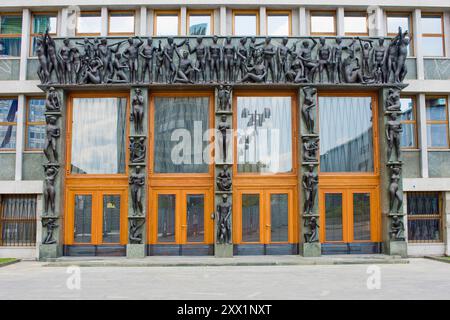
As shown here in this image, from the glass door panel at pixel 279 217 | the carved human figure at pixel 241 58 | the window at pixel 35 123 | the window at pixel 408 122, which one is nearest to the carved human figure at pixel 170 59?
the carved human figure at pixel 241 58

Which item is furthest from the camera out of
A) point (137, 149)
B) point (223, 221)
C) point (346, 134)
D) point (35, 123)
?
point (35, 123)

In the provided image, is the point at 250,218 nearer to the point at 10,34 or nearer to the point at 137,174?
the point at 137,174

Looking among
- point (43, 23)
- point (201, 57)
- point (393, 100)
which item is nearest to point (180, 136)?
point (201, 57)

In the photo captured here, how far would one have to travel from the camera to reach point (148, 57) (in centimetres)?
2080

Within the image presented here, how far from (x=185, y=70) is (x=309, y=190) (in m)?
6.84

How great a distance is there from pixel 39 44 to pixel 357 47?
1278 centimetres

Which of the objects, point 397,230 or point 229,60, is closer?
point 397,230

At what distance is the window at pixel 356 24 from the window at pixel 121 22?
9375mm

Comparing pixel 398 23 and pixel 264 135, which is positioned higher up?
pixel 398 23

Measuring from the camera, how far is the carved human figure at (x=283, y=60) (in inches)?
825

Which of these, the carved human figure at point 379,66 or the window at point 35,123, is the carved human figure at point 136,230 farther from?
the carved human figure at point 379,66

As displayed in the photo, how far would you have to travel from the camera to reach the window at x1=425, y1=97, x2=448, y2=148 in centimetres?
2262

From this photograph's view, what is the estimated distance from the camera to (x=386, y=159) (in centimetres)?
2089

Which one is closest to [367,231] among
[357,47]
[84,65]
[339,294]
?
[357,47]
